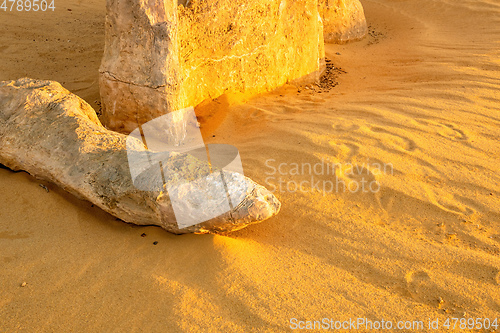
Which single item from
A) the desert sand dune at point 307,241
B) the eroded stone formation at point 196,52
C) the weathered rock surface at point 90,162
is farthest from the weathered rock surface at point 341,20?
the weathered rock surface at point 90,162

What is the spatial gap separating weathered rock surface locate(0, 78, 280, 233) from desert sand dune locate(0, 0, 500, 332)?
0.41 feet

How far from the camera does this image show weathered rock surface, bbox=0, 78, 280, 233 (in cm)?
222

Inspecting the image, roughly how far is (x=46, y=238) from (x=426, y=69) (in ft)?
14.9

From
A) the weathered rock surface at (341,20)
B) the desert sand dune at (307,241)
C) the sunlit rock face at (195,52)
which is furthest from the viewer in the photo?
the weathered rock surface at (341,20)

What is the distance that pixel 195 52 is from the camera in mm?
3791

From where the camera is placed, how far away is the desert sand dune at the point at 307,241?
1.92 m

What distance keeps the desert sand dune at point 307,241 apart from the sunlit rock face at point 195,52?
405 mm

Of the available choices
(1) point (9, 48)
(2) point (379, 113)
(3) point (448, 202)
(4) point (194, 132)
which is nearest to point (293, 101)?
(2) point (379, 113)

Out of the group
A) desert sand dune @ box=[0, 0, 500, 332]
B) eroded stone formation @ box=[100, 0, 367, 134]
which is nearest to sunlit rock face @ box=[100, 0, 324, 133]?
eroded stone formation @ box=[100, 0, 367, 134]

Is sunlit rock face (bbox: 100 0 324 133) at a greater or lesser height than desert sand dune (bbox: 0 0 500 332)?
greater

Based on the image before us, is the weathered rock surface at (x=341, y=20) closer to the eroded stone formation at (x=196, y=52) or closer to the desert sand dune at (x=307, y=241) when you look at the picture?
the eroded stone formation at (x=196, y=52)

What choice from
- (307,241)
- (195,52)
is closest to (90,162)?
(307,241)

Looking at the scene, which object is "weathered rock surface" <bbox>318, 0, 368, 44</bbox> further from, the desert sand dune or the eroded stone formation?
the desert sand dune

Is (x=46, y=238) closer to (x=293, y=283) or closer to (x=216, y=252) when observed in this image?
(x=216, y=252)
